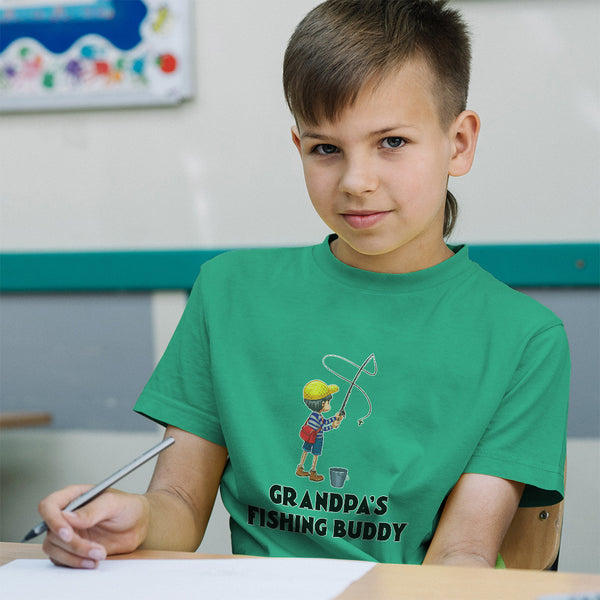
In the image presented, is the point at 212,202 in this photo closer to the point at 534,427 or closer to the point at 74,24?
the point at 74,24

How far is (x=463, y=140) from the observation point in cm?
97

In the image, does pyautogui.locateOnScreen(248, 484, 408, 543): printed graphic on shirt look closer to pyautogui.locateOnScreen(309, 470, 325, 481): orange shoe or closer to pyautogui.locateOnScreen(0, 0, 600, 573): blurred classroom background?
pyautogui.locateOnScreen(309, 470, 325, 481): orange shoe

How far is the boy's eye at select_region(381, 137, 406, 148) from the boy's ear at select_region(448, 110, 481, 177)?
109 millimetres

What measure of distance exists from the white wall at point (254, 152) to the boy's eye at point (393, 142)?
31.0 inches

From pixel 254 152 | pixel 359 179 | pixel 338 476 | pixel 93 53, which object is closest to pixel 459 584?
pixel 338 476

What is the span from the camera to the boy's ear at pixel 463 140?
0.95 meters

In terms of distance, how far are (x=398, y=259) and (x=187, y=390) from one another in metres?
0.30

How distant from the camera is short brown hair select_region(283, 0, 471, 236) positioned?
85 centimetres

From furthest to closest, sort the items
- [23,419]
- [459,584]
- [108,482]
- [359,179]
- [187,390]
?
1. [23,419]
2. [187,390]
3. [359,179]
4. [108,482]
5. [459,584]

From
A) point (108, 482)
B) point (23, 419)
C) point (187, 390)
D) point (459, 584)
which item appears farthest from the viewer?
point (23, 419)

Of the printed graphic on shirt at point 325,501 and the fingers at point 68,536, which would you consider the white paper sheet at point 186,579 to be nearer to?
the fingers at point 68,536

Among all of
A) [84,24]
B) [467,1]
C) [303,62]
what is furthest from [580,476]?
[84,24]

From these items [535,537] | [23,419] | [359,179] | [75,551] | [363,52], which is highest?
[363,52]

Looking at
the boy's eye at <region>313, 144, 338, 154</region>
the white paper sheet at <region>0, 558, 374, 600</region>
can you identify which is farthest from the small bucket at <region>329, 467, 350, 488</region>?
the boy's eye at <region>313, 144, 338, 154</region>
